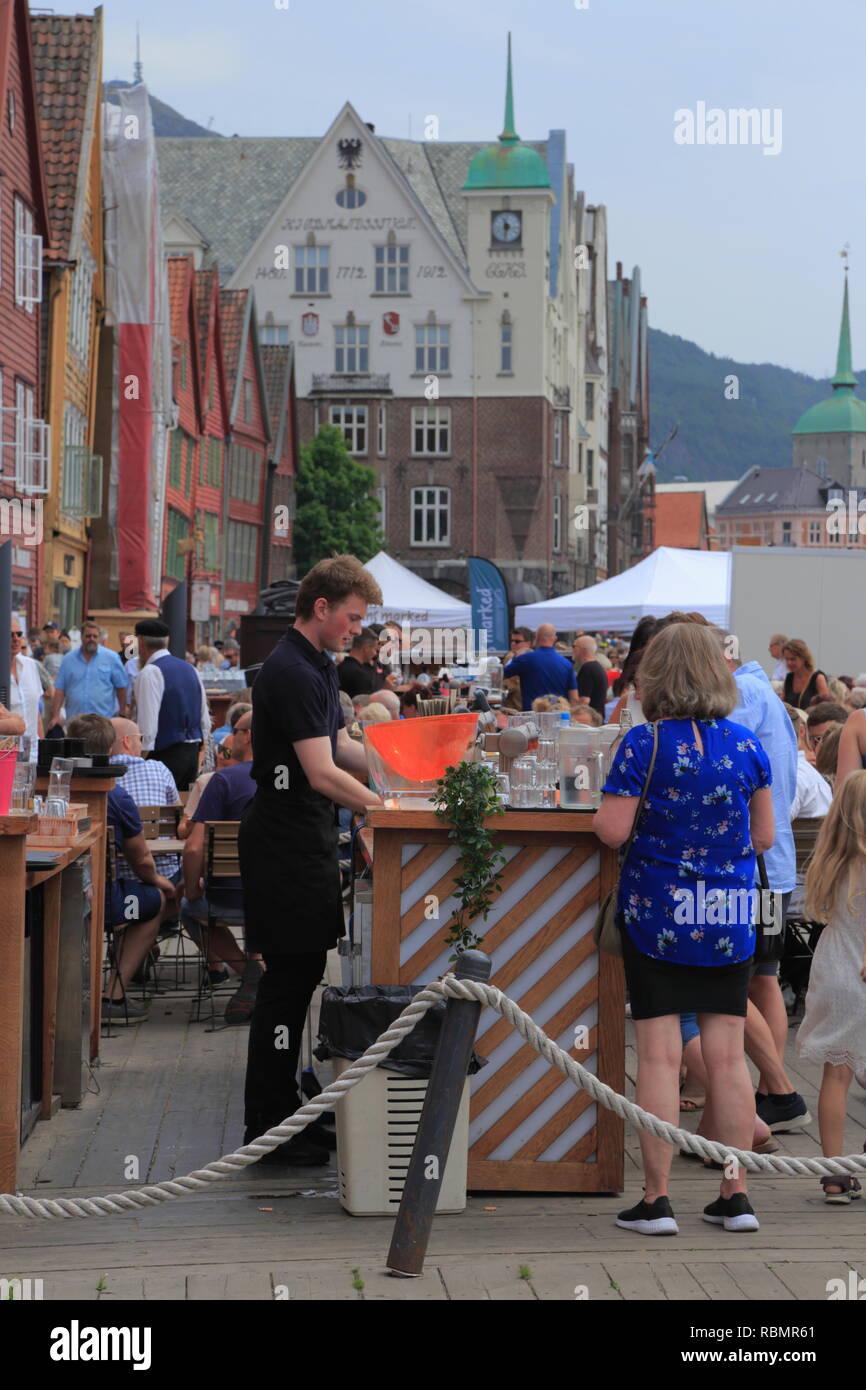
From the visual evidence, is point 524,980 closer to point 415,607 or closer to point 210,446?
point 415,607

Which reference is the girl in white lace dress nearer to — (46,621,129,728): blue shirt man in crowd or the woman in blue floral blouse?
the woman in blue floral blouse

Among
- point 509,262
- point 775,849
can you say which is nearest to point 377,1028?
point 775,849

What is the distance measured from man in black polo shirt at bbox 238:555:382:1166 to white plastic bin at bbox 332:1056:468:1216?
80 cm

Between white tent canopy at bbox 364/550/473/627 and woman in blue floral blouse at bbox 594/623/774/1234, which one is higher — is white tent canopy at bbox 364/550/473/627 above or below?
above

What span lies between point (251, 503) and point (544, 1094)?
54.7 m

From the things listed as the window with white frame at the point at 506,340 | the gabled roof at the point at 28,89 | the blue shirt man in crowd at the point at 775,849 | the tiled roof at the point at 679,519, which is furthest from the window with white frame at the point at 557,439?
the blue shirt man in crowd at the point at 775,849

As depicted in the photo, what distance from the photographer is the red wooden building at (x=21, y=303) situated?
26.0m

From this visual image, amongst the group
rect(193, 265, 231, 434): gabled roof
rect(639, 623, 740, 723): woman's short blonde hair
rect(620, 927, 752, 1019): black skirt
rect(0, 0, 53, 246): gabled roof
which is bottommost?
rect(620, 927, 752, 1019): black skirt

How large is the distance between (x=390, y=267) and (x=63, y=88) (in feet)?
141

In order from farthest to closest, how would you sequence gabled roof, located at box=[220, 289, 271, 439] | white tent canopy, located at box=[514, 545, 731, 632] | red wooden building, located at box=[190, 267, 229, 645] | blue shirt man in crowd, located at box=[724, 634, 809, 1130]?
gabled roof, located at box=[220, 289, 271, 439]
red wooden building, located at box=[190, 267, 229, 645]
white tent canopy, located at box=[514, 545, 731, 632]
blue shirt man in crowd, located at box=[724, 634, 809, 1130]

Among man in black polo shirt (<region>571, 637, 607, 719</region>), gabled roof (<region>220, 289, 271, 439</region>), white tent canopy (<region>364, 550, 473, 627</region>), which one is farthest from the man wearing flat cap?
gabled roof (<region>220, 289, 271, 439</region>)

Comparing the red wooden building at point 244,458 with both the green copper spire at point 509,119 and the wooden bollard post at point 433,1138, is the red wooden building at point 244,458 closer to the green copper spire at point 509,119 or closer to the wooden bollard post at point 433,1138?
the green copper spire at point 509,119

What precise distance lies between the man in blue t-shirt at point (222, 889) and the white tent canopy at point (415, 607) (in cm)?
2059

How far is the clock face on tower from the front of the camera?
2908 inches
